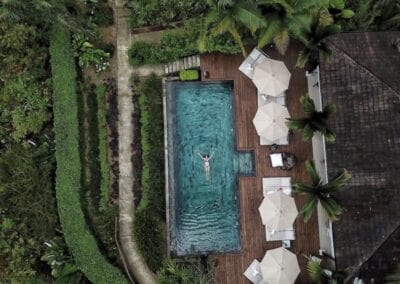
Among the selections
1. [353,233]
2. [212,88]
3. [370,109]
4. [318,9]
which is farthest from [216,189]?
[318,9]

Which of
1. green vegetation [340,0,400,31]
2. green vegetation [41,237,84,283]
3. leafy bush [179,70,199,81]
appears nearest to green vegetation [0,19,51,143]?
green vegetation [41,237,84,283]

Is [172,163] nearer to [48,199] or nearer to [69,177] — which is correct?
[69,177]

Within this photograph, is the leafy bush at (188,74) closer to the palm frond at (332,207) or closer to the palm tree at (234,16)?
the palm tree at (234,16)

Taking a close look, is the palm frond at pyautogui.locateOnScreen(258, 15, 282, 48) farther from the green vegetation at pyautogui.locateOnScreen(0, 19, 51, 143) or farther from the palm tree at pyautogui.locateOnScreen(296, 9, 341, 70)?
the green vegetation at pyautogui.locateOnScreen(0, 19, 51, 143)

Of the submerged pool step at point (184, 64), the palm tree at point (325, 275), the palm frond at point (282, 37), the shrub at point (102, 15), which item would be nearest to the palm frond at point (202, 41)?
the submerged pool step at point (184, 64)

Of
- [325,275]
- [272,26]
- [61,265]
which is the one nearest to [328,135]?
[272,26]
